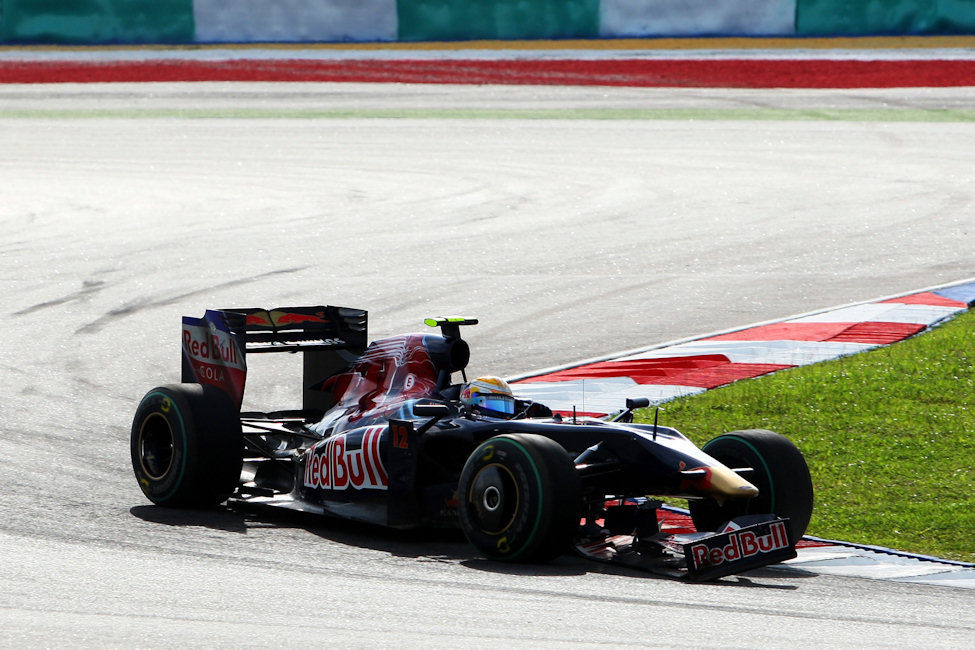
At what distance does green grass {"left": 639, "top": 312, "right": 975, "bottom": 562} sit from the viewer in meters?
7.48

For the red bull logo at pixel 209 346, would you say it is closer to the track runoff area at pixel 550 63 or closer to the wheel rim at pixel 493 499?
the wheel rim at pixel 493 499

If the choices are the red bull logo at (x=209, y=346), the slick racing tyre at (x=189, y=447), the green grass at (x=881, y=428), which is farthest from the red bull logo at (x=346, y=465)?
the green grass at (x=881, y=428)

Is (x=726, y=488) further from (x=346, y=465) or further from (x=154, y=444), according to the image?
(x=154, y=444)

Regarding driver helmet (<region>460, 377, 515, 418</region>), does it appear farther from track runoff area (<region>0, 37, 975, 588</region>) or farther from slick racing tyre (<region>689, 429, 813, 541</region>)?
track runoff area (<region>0, 37, 975, 588</region>)

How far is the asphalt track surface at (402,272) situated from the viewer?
5.50 metres

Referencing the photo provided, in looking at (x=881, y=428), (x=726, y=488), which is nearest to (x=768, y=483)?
(x=726, y=488)

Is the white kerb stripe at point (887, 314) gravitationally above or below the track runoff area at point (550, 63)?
below

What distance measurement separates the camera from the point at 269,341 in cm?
858

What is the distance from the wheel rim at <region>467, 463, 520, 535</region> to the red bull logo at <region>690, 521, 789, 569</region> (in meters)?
0.77

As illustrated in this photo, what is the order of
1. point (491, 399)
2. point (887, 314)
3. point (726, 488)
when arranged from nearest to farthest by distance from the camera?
point (726, 488), point (491, 399), point (887, 314)

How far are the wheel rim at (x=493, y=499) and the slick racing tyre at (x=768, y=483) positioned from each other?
944 mm

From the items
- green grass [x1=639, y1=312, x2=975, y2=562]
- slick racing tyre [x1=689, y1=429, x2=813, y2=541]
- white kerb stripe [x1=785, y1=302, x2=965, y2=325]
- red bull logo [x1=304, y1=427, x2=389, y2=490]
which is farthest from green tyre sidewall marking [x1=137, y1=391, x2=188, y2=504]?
white kerb stripe [x1=785, y1=302, x2=965, y2=325]

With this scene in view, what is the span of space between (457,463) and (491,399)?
34 centimetres

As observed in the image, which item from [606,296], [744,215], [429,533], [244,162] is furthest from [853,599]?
[244,162]
